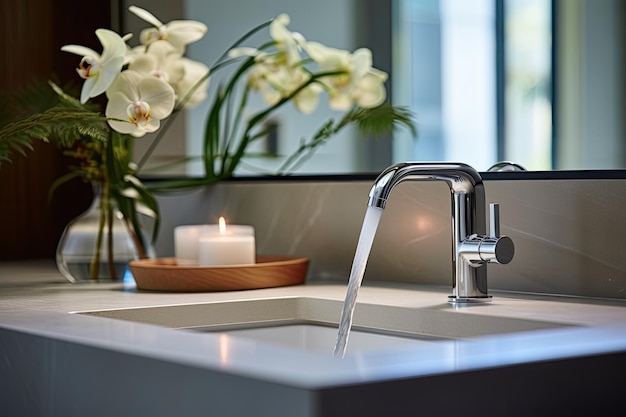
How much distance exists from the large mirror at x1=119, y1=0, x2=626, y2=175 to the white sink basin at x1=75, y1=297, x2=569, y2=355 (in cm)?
26

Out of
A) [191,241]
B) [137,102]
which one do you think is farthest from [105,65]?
[191,241]

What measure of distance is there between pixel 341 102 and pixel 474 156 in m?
0.32

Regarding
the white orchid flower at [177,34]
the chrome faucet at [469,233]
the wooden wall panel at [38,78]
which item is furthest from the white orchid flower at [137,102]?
the wooden wall panel at [38,78]

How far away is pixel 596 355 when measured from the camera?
0.84 m

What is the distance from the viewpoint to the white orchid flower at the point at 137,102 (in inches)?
57.2

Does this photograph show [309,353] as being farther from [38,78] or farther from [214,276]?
[38,78]

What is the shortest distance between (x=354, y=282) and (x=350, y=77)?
0.63 meters

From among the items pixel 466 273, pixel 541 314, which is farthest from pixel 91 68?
pixel 541 314

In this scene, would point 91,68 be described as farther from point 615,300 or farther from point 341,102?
point 615,300

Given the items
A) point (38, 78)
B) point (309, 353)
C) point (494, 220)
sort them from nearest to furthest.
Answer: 1. point (309, 353)
2. point (494, 220)
3. point (38, 78)

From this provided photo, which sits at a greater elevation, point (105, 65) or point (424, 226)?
point (105, 65)

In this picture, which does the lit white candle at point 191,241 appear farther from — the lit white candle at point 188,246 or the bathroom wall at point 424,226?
the bathroom wall at point 424,226

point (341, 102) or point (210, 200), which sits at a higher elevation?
point (341, 102)

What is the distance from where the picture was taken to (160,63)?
5.33 ft
